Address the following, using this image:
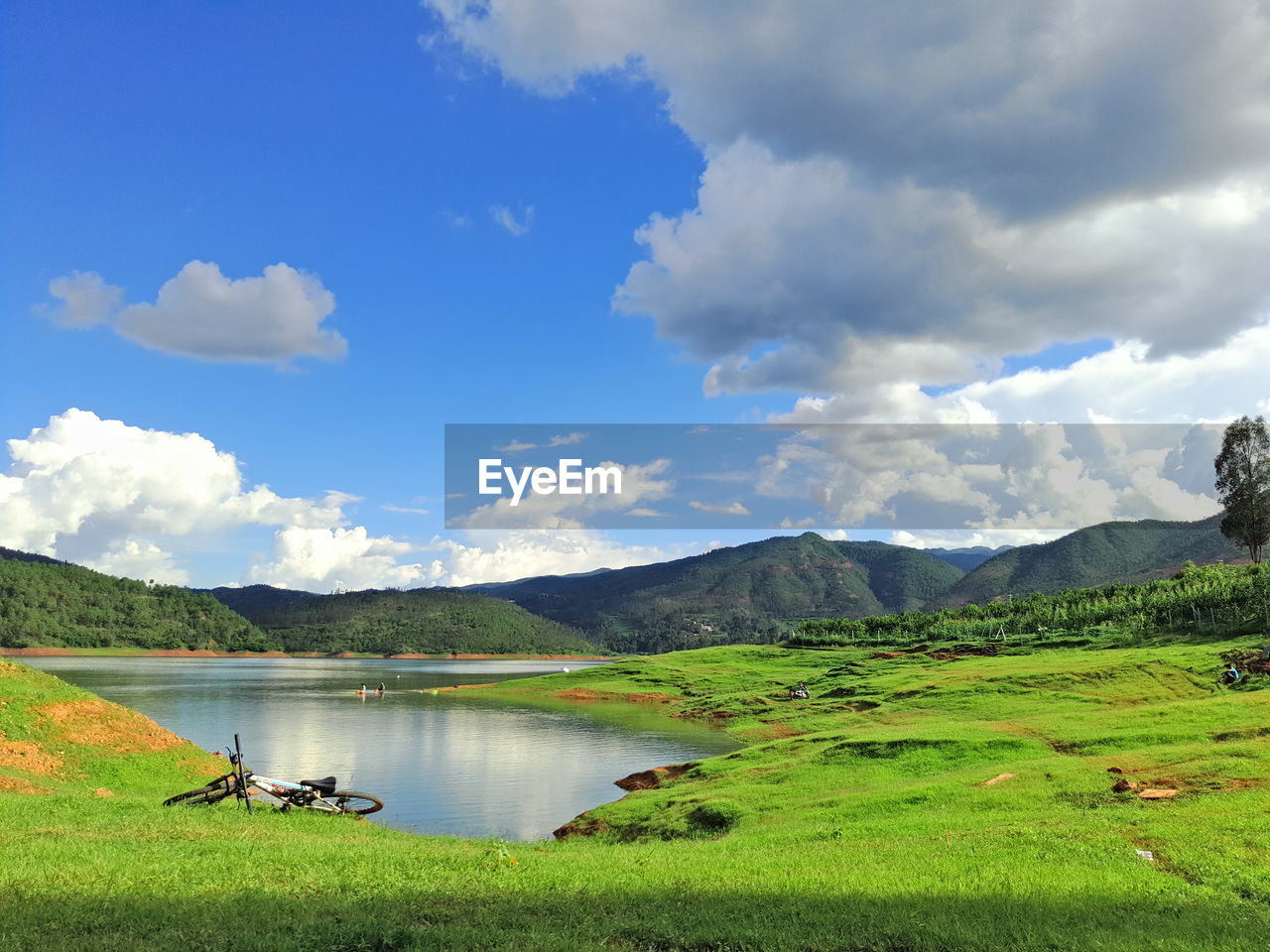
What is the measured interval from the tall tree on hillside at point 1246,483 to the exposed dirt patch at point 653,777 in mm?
105040

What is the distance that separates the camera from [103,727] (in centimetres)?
4153

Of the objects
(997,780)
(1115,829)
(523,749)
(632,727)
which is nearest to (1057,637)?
(632,727)

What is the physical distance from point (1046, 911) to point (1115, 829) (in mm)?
9197

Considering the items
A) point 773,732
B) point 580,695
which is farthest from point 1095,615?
point 580,695

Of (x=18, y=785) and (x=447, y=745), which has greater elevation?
(x=18, y=785)

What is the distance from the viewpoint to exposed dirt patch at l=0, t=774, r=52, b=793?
1200 inches

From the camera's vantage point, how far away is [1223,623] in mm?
89438

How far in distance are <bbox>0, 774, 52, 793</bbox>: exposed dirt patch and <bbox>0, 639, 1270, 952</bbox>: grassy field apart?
12 centimetres

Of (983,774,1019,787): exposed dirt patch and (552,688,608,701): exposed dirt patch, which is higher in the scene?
(983,774,1019,787): exposed dirt patch

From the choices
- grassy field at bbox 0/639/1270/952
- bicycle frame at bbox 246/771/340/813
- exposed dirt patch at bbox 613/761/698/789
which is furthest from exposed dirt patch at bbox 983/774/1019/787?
bicycle frame at bbox 246/771/340/813

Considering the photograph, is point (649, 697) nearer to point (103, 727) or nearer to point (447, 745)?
point (447, 745)

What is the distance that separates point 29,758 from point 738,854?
3345 cm

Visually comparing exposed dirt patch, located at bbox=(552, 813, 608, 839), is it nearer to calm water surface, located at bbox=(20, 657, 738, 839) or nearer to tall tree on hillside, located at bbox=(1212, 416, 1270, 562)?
calm water surface, located at bbox=(20, 657, 738, 839)

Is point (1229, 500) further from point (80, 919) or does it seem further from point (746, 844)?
point (80, 919)
